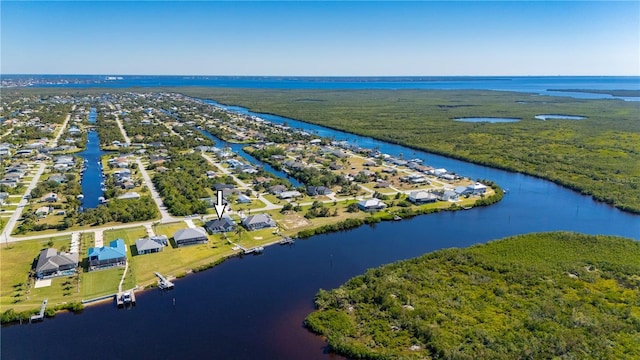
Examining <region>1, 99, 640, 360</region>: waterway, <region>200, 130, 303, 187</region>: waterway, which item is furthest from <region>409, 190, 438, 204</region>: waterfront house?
<region>200, 130, 303, 187</region>: waterway

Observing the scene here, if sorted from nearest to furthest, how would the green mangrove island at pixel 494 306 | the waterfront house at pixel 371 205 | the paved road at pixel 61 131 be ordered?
the green mangrove island at pixel 494 306 → the waterfront house at pixel 371 205 → the paved road at pixel 61 131

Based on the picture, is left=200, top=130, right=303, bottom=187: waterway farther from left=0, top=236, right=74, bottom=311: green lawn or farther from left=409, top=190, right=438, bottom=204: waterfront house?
left=0, top=236, right=74, bottom=311: green lawn

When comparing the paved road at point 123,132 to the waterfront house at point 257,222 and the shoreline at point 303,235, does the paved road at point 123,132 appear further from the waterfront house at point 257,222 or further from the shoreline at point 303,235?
the shoreline at point 303,235

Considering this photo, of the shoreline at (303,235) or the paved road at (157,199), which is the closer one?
the shoreline at (303,235)

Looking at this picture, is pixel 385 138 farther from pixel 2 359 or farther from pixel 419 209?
pixel 2 359

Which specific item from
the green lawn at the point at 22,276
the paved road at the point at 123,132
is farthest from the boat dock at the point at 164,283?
the paved road at the point at 123,132

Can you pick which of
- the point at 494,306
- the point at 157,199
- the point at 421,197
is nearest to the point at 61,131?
the point at 157,199

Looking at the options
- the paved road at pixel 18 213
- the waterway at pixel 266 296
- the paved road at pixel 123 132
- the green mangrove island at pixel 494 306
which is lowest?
the waterway at pixel 266 296
